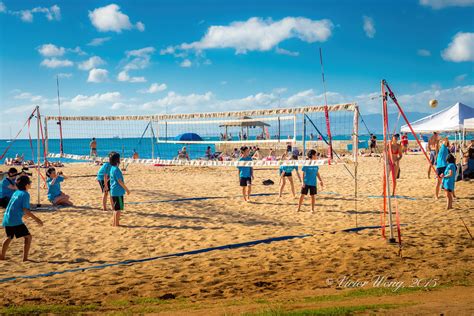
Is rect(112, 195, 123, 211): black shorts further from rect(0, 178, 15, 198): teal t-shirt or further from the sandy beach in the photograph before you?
rect(0, 178, 15, 198): teal t-shirt

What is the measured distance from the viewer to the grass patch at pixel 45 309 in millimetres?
3510

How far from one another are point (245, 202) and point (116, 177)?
3562mm

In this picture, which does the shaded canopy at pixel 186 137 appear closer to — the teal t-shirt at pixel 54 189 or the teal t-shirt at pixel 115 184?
the teal t-shirt at pixel 54 189

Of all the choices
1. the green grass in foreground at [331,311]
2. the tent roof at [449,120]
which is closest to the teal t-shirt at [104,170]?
the green grass in foreground at [331,311]

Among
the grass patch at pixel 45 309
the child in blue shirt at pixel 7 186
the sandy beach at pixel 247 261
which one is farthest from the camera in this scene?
the child in blue shirt at pixel 7 186

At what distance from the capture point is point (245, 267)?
4.79 metres

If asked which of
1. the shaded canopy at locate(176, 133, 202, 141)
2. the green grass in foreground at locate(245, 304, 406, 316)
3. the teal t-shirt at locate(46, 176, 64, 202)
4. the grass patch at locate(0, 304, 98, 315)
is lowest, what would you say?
the grass patch at locate(0, 304, 98, 315)

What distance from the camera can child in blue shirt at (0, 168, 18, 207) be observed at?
761 centimetres

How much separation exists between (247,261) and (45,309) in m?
2.39

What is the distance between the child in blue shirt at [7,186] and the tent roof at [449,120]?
1417cm

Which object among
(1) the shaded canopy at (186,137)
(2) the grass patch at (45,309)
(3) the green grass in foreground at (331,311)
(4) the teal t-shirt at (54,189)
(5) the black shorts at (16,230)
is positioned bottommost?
(2) the grass patch at (45,309)

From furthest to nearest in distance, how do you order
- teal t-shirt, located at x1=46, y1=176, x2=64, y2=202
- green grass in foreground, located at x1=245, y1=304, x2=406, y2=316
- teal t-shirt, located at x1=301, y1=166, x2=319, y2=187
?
teal t-shirt, located at x1=46, y1=176, x2=64, y2=202 → teal t-shirt, located at x1=301, y1=166, x2=319, y2=187 → green grass in foreground, located at x1=245, y1=304, x2=406, y2=316

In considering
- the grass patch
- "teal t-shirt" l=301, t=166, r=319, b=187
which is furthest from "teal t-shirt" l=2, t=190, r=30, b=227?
"teal t-shirt" l=301, t=166, r=319, b=187

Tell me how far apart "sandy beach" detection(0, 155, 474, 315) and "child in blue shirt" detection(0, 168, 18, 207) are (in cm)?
74
